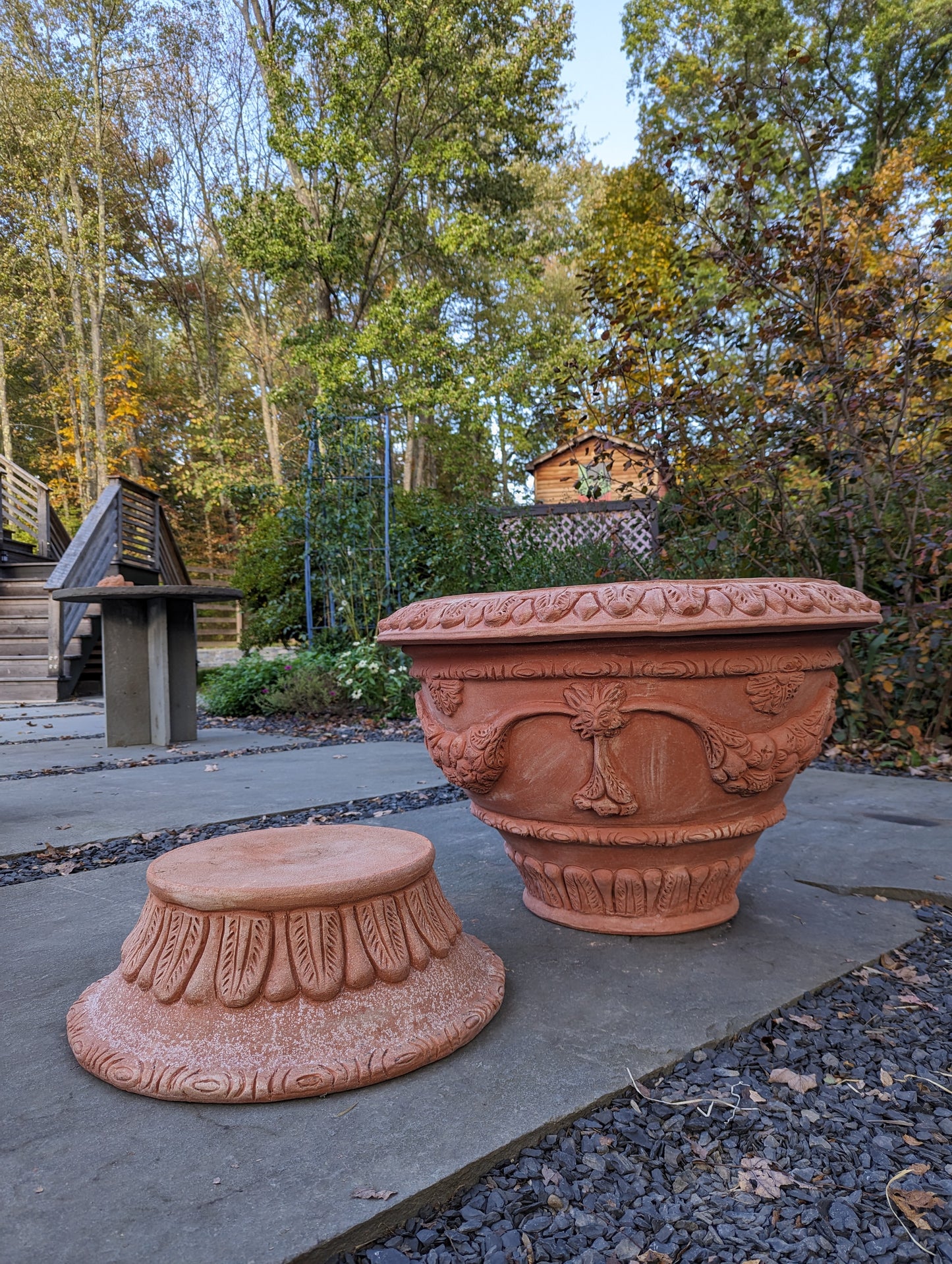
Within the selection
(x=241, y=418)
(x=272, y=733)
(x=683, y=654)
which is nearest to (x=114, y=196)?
(x=241, y=418)

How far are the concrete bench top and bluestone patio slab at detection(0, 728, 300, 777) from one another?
966 mm

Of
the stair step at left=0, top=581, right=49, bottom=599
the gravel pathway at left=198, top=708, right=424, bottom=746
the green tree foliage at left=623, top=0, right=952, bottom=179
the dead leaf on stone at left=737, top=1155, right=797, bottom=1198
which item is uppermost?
the green tree foliage at left=623, top=0, right=952, bottom=179

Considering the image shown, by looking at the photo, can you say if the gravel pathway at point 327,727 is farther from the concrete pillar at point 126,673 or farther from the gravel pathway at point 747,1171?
the gravel pathway at point 747,1171

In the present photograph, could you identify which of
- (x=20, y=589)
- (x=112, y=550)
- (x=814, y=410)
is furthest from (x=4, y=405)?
(x=814, y=410)

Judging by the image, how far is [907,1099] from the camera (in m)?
1.22

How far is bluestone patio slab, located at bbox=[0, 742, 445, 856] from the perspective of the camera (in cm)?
288

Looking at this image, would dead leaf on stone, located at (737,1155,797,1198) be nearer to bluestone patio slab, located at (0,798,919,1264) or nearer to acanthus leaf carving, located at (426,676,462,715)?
bluestone patio slab, located at (0,798,919,1264)

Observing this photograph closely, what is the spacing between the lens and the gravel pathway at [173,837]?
2.42 m

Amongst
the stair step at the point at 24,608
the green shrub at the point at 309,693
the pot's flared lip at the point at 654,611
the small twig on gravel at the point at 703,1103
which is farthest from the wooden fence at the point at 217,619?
the small twig on gravel at the point at 703,1103

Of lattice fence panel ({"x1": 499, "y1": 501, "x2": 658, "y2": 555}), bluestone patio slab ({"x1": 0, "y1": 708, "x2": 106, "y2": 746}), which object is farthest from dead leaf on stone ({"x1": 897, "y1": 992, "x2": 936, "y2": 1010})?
bluestone patio slab ({"x1": 0, "y1": 708, "x2": 106, "y2": 746})

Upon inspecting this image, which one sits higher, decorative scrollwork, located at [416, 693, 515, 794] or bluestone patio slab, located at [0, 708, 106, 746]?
decorative scrollwork, located at [416, 693, 515, 794]

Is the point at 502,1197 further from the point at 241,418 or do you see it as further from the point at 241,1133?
the point at 241,418

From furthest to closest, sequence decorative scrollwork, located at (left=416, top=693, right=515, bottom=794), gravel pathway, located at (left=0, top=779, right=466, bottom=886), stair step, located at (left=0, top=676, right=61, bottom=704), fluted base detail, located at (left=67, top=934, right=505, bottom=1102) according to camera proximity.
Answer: stair step, located at (left=0, top=676, right=61, bottom=704), gravel pathway, located at (left=0, top=779, right=466, bottom=886), decorative scrollwork, located at (left=416, top=693, right=515, bottom=794), fluted base detail, located at (left=67, top=934, right=505, bottom=1102)

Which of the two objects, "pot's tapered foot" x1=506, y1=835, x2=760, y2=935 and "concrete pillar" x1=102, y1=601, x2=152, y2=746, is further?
"concrete pillar" x1=102, y1=601, x2=152, y2=746
